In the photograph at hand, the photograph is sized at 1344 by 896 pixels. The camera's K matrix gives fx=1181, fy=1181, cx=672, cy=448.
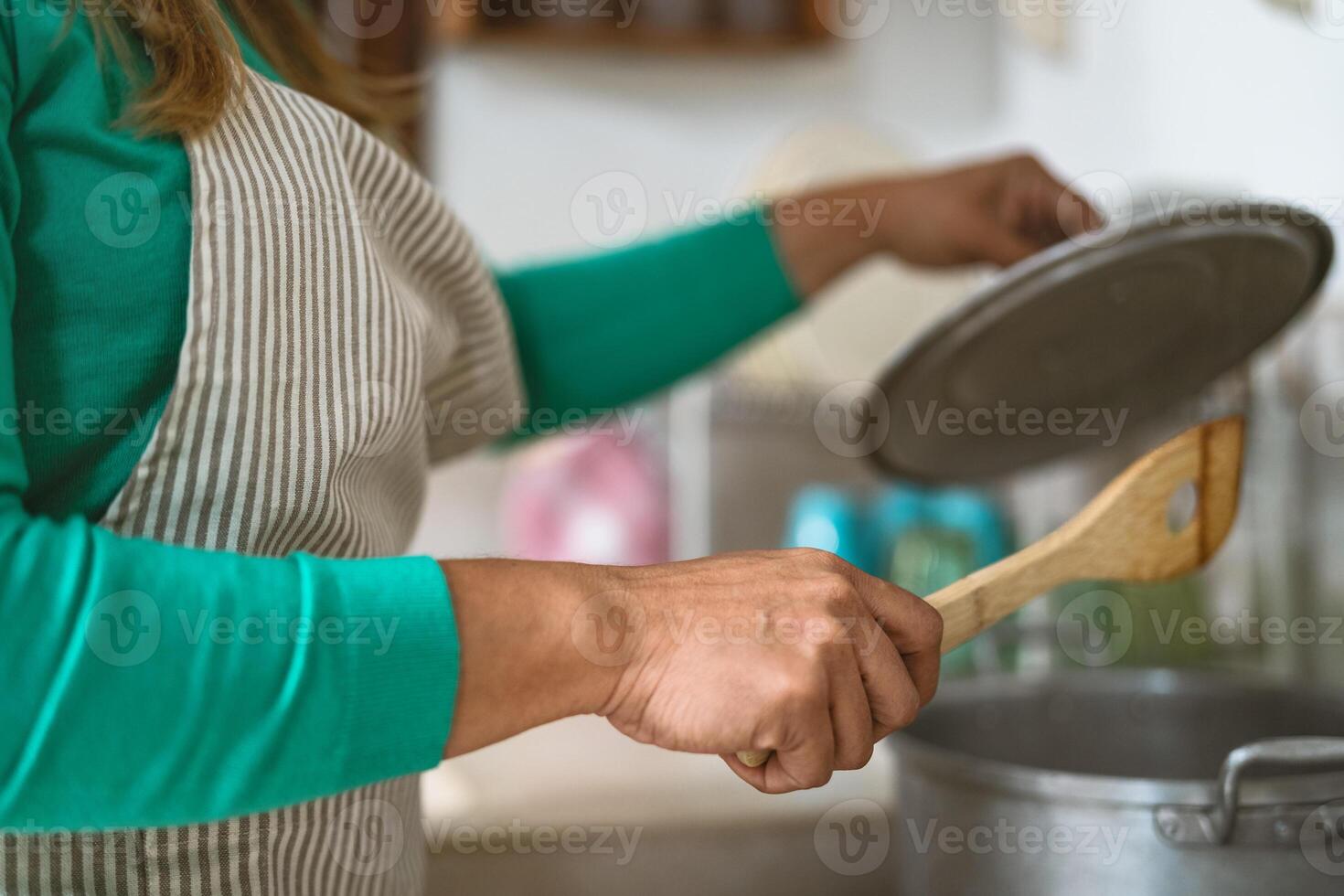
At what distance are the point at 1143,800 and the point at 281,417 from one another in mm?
403

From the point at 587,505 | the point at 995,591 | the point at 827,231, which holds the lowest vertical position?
the point at 587,505

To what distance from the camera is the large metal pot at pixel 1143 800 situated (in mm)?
516

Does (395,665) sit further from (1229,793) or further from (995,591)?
(1229,793)

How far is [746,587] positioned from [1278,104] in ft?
2.41

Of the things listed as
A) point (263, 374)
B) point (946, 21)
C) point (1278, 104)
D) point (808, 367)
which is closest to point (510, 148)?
point (808, 367)

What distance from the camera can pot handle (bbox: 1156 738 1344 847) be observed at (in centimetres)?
49

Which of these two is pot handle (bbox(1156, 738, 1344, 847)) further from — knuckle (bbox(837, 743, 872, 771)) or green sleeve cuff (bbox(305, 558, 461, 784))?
green sleeve cuff (bbox(305, 558, 461, 784))

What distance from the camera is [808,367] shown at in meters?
1.43

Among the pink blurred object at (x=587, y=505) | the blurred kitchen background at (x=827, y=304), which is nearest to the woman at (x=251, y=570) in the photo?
the blurred kitchen background at (x=827, y=304)

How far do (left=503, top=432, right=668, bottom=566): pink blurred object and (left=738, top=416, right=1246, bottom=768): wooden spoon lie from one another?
0.90 meters

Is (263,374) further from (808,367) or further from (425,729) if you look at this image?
(808,367)

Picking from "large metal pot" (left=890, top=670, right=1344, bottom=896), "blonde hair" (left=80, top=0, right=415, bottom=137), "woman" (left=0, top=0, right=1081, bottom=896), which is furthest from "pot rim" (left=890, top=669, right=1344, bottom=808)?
"blonde hair" (left=80, top=0, right=415, bottom=137)

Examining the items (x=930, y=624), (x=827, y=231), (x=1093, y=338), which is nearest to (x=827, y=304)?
(x=827, y=231)

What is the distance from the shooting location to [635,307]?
772mm
